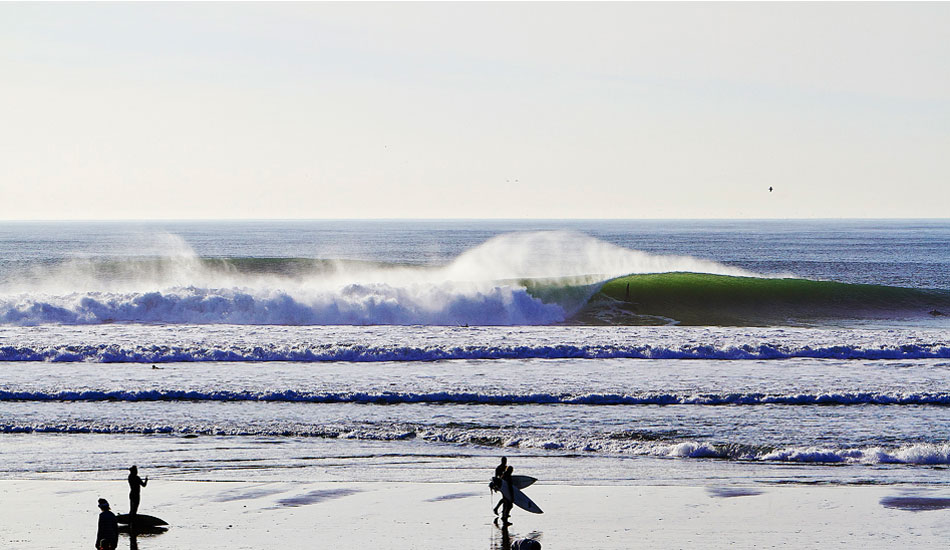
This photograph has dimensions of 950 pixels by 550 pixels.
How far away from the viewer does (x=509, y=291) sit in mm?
34531

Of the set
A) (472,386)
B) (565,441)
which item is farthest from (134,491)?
(472,386)

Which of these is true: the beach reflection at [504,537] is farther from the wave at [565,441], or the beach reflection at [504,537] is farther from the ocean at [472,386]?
the wave at [565,441]

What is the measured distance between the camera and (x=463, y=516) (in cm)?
1062

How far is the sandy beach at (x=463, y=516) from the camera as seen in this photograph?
9.75m

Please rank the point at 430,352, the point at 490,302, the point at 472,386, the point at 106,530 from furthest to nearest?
the point at 490,302 → the point at 430,352 → the point at 472,386 → the point at 106,530

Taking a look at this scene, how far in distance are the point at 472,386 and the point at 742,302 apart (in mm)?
21858

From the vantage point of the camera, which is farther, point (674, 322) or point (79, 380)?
point (674, 322)

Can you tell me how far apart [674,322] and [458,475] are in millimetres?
21218

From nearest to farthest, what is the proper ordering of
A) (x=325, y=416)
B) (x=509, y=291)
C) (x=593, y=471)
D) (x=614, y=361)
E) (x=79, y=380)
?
(x=593, y=471)
(x=325, y=416)
(x=79, y=380)
(x=614, y=361)
(x=509, y=291)

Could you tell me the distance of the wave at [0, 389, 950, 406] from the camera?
17.3 m

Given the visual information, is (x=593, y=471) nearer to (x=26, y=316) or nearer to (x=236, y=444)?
(x=236, y=444)

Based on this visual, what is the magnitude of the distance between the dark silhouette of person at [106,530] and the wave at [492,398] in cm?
827

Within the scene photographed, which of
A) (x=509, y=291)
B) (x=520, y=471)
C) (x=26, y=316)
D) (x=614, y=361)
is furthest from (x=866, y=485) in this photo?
(x=26, y=316)

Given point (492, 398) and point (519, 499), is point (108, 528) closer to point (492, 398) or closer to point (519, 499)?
point (519, 499)
